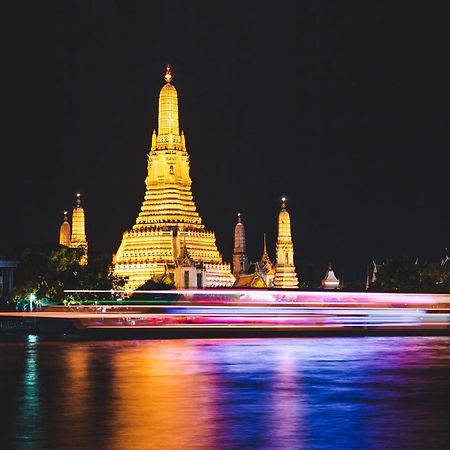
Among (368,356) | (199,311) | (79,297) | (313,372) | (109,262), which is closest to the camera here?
(313,372)

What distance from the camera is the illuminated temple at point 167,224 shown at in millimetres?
96750

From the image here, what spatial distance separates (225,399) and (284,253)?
95.6 m

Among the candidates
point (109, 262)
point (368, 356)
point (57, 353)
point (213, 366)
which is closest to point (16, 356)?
point (57, 353)

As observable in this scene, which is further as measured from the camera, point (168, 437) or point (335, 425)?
point (335, 425)

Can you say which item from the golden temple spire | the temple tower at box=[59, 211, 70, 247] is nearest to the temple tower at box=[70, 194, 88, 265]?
the temple tower at box=[59, 211, 70, 247]

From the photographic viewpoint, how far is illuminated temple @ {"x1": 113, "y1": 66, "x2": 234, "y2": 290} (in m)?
96.8

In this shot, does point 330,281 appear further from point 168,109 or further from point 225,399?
point 225,399

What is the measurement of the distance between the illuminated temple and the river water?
65.7 meters

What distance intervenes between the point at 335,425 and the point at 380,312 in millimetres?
31796

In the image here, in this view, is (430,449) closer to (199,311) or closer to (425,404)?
(425,404)

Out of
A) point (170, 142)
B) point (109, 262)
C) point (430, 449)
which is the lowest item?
point (430, 449)

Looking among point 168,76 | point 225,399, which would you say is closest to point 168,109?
point 168,76

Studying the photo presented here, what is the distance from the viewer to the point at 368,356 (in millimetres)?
28641

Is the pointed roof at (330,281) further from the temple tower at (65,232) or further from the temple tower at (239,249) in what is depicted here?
the temple tower at (65,232)
